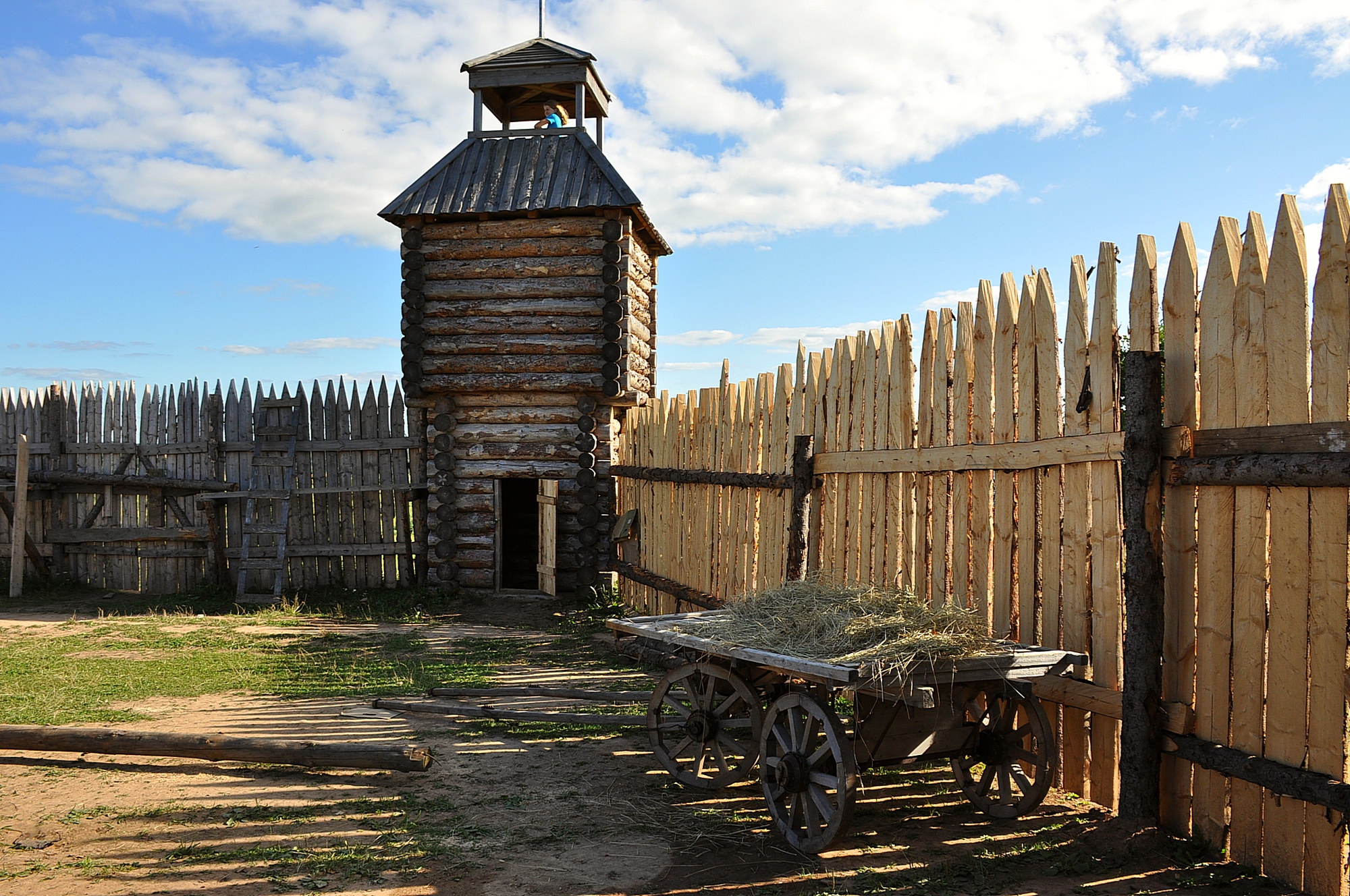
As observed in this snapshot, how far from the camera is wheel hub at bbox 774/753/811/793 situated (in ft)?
14.8

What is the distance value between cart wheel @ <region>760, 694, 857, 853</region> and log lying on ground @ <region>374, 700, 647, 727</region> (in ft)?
6.44

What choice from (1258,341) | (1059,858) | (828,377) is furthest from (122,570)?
(1258,341)

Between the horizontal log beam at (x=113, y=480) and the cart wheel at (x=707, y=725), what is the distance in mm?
11346

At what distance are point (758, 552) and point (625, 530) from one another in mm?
4682

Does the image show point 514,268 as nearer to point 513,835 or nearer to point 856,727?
point 513,835

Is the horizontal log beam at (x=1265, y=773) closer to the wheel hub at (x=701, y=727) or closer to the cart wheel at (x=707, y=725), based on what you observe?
the cart wheel at (x=707, y=725)

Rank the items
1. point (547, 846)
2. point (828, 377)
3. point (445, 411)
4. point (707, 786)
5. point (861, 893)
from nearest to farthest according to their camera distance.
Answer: point (861, 893) < point (547, 846) < point (707, 786) < point (828, 377) < point (445, 411)

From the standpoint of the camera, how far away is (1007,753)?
4805 mm

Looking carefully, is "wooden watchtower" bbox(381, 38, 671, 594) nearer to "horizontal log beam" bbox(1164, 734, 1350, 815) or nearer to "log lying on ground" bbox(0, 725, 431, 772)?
"log lying on ground" bbox(0, 725, 431, 772)

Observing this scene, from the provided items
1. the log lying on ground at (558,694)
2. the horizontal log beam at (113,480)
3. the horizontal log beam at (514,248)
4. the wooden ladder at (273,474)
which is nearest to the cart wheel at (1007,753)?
the log lying on ground at (558,694)

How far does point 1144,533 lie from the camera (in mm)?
4391

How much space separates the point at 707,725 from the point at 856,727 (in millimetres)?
1242

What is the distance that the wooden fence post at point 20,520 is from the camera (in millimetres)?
14727

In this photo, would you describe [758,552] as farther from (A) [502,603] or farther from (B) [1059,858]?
(A) [502,603]
